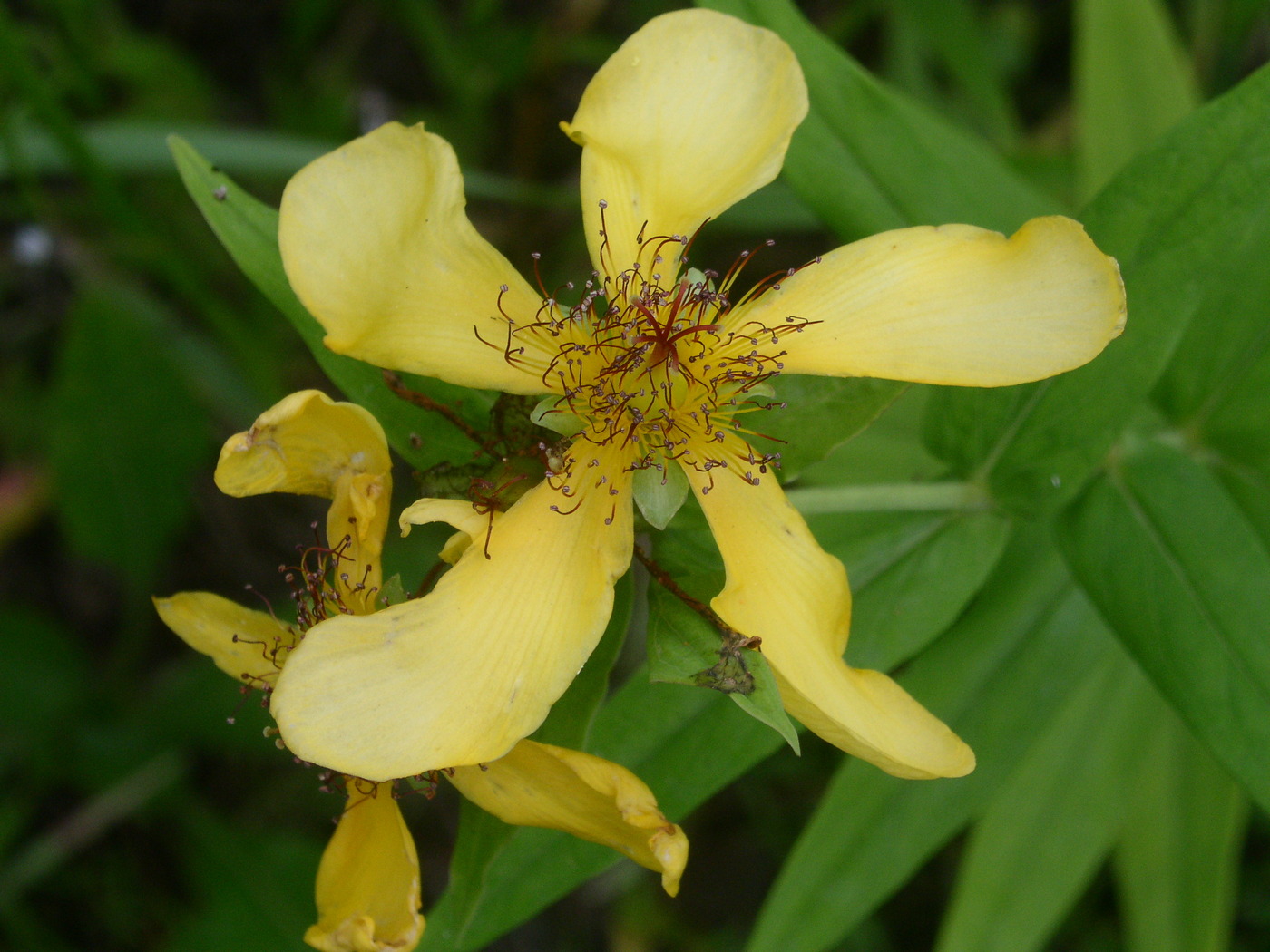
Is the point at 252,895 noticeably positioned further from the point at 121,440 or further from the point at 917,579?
the point at 917,579

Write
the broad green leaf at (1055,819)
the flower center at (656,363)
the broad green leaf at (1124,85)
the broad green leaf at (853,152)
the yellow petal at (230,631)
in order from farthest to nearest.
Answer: the broad green leaf at (1124,85)
the broad green leaf at (1055,819)
the broad green leaf at (853,152)
the yellow petal at (230,631)
the flower center at (656,363)

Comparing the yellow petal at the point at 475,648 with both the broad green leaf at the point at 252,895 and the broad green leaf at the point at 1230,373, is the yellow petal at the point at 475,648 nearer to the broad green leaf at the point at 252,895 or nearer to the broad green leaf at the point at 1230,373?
the broad green leaf at the point at 1230,373

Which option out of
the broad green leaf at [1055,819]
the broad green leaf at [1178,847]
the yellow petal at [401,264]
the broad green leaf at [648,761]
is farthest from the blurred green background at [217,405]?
the yellow petal at [401,264]

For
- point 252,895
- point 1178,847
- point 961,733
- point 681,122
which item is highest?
point 681,122

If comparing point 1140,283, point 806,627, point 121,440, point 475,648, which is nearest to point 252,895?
point 121,440

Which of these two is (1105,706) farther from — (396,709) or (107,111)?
(107,111)

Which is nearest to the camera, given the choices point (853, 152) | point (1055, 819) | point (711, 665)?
point (711, 665)
